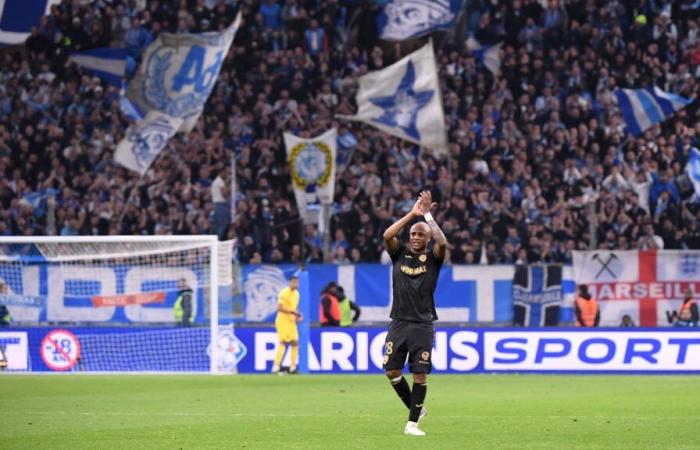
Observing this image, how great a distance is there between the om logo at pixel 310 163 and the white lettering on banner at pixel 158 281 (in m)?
3.50

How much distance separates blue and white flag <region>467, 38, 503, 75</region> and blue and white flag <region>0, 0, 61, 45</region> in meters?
10.8

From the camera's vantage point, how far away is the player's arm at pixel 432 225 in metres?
13.4

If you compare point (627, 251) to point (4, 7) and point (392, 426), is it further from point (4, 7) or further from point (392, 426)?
point (4, 7)

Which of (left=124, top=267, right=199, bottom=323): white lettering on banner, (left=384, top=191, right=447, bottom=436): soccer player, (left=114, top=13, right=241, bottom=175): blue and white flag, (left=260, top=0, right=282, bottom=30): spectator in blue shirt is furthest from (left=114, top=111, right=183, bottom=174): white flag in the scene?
(left=384, top=191, right=447, bottom=436): soccer player

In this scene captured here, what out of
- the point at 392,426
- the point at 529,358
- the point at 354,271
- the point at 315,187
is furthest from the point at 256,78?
the point at 392,426

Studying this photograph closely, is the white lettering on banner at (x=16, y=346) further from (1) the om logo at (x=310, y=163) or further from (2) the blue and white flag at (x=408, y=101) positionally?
(2) the blue and white flag at (x=408, y=101)

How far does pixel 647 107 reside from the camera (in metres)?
32.5

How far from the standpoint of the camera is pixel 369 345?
1082 inches

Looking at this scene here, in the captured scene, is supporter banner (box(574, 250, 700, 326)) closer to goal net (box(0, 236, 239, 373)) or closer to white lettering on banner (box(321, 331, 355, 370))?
white lettering on banner (box(321, 331, 355, 370))

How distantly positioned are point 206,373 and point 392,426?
12.6 meters

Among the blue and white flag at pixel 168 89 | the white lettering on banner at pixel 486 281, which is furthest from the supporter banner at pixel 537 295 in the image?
the blue and white flag at pixel 168 89

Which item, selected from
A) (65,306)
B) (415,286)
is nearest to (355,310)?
(65,306)

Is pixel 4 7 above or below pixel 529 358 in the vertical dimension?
above

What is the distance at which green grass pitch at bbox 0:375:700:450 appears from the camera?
13.4 m
